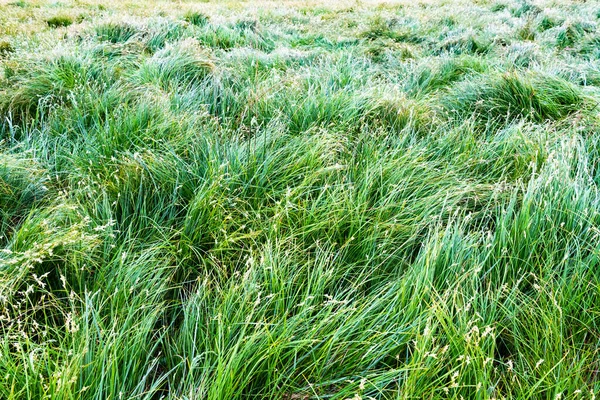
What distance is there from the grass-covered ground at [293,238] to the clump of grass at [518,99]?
3 centimetres

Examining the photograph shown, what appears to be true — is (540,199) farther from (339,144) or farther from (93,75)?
(93,75)

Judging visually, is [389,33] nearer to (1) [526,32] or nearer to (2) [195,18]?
(1) [526,32]

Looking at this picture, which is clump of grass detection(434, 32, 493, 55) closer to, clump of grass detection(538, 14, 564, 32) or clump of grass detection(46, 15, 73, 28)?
clump of grass detection(538, 14, 564, 32)

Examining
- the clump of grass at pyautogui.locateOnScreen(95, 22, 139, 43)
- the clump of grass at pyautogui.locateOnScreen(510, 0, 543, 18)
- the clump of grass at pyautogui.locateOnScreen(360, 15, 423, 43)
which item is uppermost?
the clump of grass at pyautogui.locateOnScreen(95, 22, 139, 43)

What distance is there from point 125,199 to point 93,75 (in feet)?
9.40

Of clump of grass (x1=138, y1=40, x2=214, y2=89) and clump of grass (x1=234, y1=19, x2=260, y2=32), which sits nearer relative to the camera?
clump of grass (x1=138, y1=40, x2=214, y2=89)

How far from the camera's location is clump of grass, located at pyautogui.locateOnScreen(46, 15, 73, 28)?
9.46m

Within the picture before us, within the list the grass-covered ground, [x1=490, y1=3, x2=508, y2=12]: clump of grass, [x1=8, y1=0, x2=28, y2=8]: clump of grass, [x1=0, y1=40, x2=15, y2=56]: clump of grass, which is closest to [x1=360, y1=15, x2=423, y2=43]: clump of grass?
the grass-covered ground

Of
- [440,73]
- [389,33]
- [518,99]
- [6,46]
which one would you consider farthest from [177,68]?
[389,33]

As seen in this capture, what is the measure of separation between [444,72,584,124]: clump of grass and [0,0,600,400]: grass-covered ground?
0.03 metres

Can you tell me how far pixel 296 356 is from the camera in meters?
1.76

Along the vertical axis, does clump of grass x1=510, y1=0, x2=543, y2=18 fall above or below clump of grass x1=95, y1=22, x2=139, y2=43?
below

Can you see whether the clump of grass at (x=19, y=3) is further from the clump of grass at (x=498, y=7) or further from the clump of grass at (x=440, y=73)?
the clump of grass at (x=498, y=7)

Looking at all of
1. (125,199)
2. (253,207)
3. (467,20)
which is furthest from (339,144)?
(467,20)
